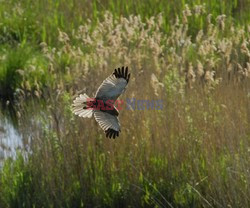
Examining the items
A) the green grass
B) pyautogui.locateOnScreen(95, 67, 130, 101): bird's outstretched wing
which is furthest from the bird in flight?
the green grass

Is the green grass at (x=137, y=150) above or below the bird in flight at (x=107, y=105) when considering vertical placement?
below

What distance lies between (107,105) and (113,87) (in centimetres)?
11

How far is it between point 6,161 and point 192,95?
137cm

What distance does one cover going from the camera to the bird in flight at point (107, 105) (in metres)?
4.13

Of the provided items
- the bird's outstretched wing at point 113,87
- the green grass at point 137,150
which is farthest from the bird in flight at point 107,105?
the green grass at point 137,150

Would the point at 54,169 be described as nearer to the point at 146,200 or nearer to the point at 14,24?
the point at 146,200

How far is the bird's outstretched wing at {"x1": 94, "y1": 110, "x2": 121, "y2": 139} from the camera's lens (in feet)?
13.6

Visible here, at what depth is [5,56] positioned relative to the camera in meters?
9.20

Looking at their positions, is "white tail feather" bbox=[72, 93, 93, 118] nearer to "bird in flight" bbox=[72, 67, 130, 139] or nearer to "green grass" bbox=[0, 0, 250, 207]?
"bird in flight" bbox=[72, 67, 130, 139]

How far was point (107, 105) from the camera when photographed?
4117 millimetres

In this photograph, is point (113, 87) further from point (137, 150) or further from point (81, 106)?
point (137, 150)

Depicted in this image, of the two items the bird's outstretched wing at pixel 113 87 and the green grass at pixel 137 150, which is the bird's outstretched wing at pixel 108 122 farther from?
the green grass at pixel 137 150

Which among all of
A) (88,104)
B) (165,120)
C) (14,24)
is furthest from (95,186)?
(14,24)

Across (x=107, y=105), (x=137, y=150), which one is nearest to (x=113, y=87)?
(x=107, y=105)
